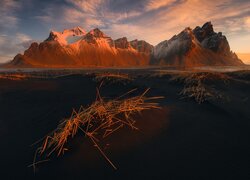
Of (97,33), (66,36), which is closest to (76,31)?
(66,36)

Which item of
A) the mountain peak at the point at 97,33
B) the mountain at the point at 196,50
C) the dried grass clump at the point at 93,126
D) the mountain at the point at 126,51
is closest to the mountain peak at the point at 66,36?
the mountain at the point at 126,51

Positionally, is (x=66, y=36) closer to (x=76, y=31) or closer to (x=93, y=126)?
(x=76, y=31)

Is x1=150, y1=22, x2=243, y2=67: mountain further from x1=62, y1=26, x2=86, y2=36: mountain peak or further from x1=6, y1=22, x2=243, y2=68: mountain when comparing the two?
x1=62, y1=26, x2=86, y2=36: mountain peak

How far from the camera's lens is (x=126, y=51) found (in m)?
145

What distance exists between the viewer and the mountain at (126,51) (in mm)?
115438

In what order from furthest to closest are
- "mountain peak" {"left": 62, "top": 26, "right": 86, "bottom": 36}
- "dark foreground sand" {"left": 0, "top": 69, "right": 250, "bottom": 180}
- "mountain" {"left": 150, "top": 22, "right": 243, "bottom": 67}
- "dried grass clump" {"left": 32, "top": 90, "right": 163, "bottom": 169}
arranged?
"mountain peak" {"left": 62, "top": 26, "right": 86, "bottom": 36} → "mountain" {"left": 150, "top": 22, "right": 243, "bottom": 67} → "dried grass clump" {"left": 32, "top": 90, "right": 163, "bottom": 169} → "dark foreground sand" {"left": 0, "top": 69, "right": 250, "bottom": 180}

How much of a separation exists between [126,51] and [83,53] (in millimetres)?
34441

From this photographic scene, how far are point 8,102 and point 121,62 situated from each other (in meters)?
128

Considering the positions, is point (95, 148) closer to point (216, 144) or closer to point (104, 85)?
point (216, 144)

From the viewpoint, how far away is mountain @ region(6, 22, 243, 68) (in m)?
115

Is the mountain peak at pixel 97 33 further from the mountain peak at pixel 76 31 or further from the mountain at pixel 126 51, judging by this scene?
the mountain peak at pixel 76 31

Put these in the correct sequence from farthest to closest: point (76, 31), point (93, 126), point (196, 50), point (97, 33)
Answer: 1. point (76, 31)
2. point (97, 33)
3. point (196, 50)
4. point (93, 126)

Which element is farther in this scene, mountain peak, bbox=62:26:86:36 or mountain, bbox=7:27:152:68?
mountain peak, bbox=62:26:86:36

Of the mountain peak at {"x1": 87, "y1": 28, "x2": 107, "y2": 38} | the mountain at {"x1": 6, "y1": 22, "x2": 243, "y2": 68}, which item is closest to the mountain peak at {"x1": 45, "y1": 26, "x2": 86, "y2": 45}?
the mountain at {"x1": 6, "y1": 22, "x2": 243, "y2": 68}
